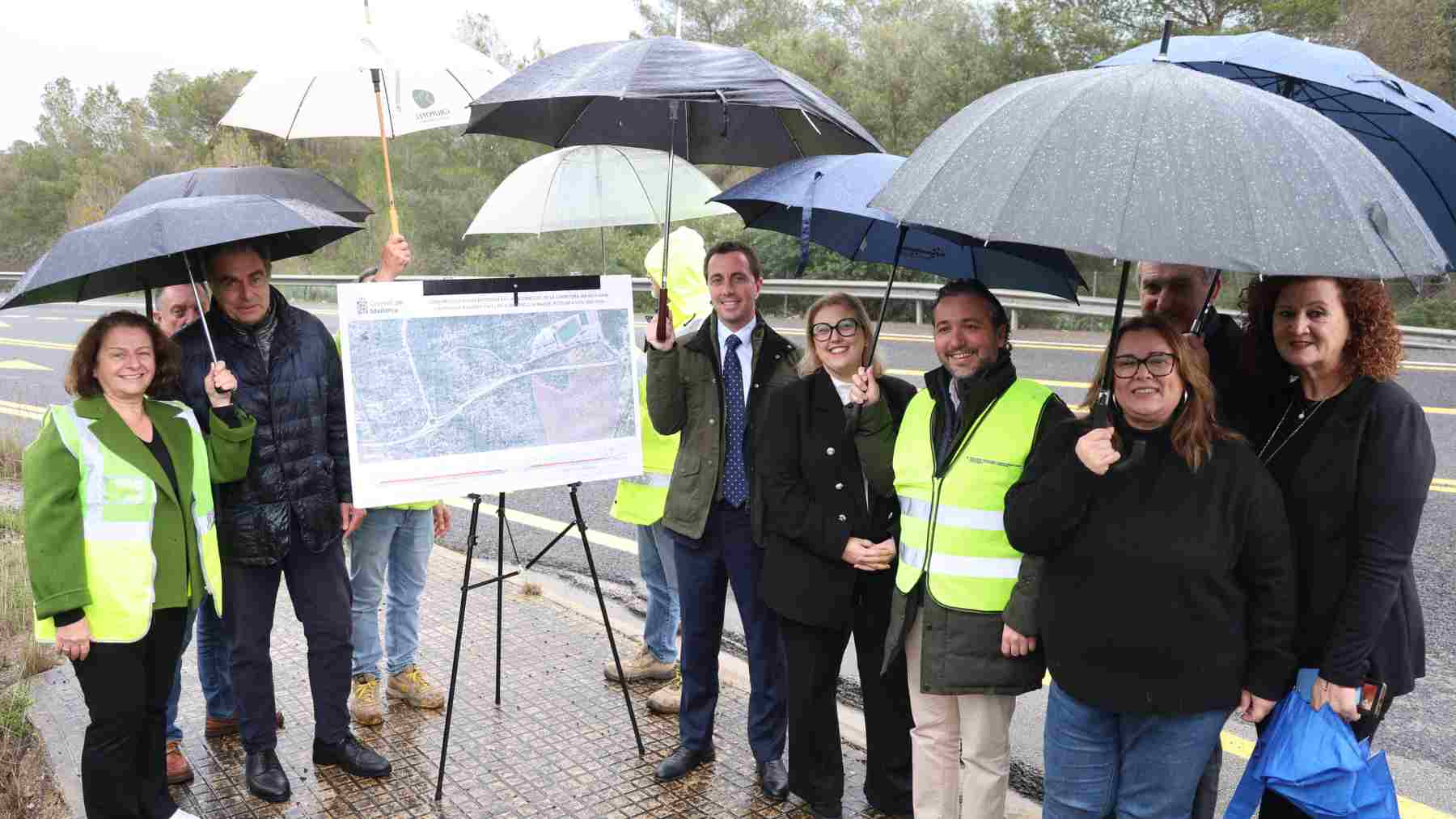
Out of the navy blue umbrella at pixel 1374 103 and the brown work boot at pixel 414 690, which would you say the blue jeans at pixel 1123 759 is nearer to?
the navy blue umbrella at pixel 1374 103

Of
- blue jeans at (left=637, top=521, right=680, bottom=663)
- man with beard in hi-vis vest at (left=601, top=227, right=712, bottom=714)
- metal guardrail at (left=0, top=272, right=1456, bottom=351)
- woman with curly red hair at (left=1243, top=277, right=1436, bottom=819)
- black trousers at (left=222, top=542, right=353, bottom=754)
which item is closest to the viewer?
woman with curly red hair at (left=1243, top=277, right=1436, bottom=819)

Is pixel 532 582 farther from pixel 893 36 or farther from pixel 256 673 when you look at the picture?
pixel 893 36

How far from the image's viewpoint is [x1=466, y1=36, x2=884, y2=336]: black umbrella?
343 centimetres

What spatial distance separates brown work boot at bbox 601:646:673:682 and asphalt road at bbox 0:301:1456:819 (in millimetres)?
1029

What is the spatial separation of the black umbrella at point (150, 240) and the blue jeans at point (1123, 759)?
2913mm

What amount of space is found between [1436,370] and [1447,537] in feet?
20.5

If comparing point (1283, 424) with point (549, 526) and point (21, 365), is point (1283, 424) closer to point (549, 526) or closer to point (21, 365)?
point (549, 526)

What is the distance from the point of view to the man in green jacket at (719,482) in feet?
12.8

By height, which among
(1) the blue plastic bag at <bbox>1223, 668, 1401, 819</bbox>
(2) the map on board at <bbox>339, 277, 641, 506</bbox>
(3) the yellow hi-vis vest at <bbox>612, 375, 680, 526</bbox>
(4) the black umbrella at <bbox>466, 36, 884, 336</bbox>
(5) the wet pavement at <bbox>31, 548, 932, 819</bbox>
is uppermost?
(4) the black umbrella at <bbox>466, 36, 884, 336</bbox>

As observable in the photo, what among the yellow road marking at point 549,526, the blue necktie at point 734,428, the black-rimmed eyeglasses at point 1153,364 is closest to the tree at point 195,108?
the yellow road marking at point 549,526

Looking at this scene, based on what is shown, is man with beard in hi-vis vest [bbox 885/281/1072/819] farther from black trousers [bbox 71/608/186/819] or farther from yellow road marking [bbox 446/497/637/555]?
yellow road marking [bbox 446/497/637/555]

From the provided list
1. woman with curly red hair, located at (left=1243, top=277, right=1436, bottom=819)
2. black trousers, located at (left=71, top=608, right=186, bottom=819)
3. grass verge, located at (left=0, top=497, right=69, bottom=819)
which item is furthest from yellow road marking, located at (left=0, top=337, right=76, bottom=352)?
woman with curly red hair, located at (left=1243, top=277, right=1436, bottom=819)

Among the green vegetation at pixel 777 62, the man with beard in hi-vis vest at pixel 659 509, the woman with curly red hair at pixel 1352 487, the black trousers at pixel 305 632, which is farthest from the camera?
the green vegetation at pixel 777 62

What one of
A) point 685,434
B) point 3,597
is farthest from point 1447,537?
point 3,597
